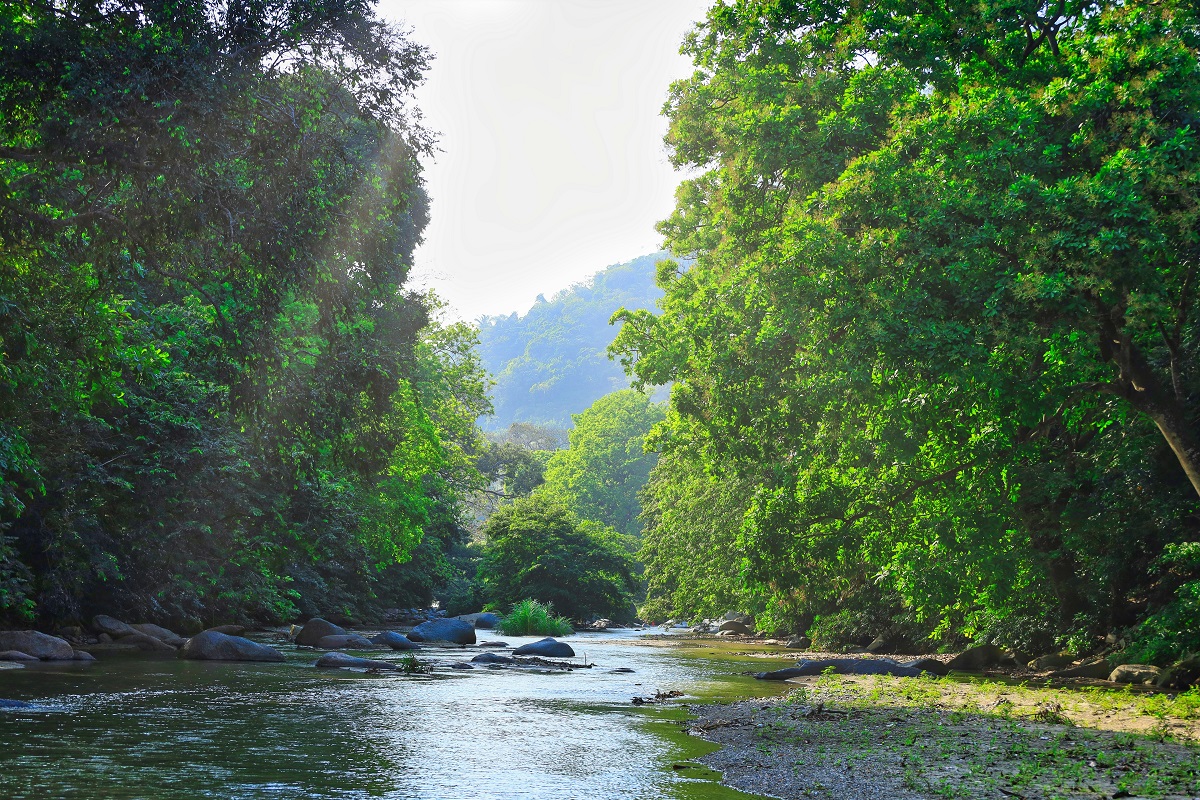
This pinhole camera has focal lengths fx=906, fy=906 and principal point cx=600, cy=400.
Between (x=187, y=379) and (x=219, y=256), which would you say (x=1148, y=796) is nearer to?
(x=219, y=256)

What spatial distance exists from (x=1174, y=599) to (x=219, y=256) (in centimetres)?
1846

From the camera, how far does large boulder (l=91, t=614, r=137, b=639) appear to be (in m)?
23.7

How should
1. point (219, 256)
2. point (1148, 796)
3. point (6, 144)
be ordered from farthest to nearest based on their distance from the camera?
point (219, 256)
point (6, 144)
point (1148, 796)

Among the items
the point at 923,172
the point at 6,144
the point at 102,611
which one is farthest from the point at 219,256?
the point at 102,611

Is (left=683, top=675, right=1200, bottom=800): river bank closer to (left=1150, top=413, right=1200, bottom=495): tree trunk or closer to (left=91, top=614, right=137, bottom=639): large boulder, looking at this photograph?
(left=1150, top=413, right=1200, bottom=495): tree trunk

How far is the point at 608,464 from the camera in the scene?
90938mm

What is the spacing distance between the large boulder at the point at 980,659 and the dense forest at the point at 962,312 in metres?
0.46

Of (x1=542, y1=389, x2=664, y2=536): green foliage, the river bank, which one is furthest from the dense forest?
(x1=542, y1=389, x2=664, y2=536): green foliage

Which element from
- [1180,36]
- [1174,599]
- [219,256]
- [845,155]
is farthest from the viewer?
[845,155]

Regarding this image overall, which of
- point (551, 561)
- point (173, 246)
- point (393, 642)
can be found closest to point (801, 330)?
point (173, 246)

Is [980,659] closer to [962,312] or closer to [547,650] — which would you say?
[962,312]

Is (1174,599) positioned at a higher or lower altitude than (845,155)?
lower

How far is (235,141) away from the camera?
12203mm

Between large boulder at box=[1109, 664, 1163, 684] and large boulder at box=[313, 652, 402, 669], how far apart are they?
600 inches
